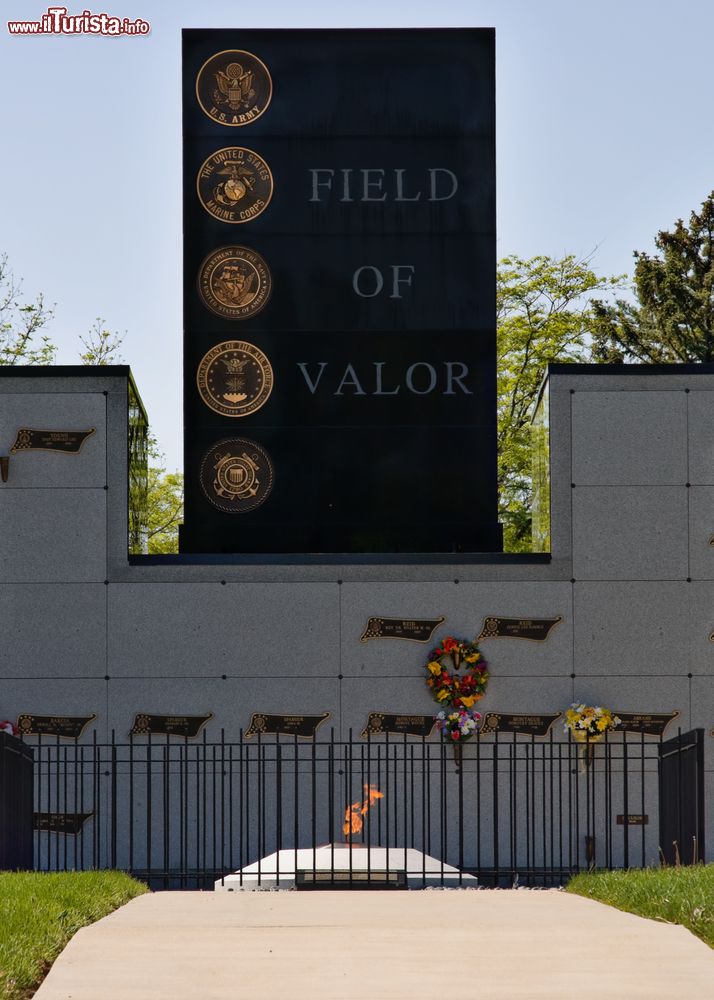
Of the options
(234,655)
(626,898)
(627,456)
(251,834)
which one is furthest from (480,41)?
(626,898)

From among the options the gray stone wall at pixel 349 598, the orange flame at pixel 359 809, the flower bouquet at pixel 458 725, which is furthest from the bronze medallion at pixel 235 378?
the orange flame at pixel 359 809

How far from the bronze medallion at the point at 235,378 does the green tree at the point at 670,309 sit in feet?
90.5

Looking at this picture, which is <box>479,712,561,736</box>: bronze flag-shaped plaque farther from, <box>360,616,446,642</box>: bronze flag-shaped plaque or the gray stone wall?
<box>360,616,446,642</box>: bronze flag-shaped plaque

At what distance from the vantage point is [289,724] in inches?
743

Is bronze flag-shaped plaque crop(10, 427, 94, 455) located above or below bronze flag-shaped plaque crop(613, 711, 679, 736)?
above

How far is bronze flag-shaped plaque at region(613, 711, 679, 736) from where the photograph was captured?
18906mm

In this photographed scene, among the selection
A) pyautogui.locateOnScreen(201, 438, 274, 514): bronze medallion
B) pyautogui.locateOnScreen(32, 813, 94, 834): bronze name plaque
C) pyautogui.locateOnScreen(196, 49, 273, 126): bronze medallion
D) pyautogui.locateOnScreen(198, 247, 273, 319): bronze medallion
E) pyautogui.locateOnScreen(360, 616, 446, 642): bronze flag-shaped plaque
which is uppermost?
pyautogui.locateOnScreen(196, 49, 273, 126): bronze medallion

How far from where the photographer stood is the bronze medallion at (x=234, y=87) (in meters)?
20.6

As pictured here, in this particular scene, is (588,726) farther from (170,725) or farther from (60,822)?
(60,822)

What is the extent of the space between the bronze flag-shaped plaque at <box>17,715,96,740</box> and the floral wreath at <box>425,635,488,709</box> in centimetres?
436

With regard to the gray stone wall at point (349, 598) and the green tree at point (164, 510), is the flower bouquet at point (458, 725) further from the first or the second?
the green tree at point (164, 510)

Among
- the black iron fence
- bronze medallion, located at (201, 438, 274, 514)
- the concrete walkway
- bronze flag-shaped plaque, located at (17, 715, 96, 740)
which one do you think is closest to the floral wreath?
the black iron fence

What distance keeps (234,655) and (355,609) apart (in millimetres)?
1654

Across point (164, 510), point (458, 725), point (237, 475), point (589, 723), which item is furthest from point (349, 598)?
point (164, 510)
